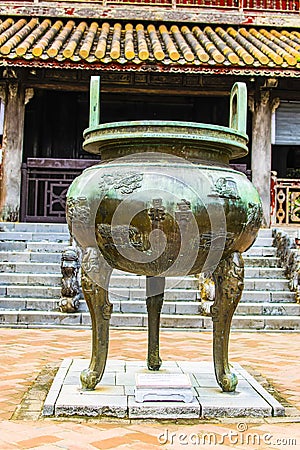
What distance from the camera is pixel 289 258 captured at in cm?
838

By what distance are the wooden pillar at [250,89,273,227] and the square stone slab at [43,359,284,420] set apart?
670 cm

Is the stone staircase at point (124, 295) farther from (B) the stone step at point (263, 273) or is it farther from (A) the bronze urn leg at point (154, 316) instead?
(A) the bronze urn leg at point (154, 316)

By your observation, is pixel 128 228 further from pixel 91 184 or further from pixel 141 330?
pixel 141 330

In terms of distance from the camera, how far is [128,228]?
3.29 meters

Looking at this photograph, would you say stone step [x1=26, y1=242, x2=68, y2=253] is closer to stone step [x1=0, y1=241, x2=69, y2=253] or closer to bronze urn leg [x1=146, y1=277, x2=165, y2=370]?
stone step [x1=0, y1=241, x2=69, y2=253]

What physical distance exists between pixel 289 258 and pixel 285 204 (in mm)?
2250

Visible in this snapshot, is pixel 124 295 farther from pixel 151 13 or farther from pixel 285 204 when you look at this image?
pixel 151 13

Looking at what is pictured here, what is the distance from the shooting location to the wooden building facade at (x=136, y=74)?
9.46 m

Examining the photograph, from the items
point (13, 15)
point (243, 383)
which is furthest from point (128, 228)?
point (13, 15)

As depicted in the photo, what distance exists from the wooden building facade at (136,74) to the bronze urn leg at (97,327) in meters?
6.46

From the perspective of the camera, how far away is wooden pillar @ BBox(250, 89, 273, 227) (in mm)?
10273

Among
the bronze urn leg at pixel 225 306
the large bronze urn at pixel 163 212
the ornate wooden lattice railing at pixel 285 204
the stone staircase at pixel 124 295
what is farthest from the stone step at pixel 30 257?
the bronze urn leg at pixel 225 306

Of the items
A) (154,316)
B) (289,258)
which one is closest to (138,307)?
(289,258)

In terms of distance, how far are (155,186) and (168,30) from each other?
9375mm
